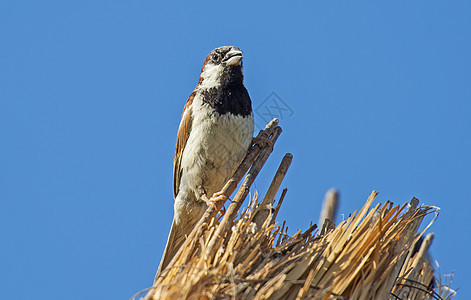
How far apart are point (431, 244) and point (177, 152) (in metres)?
2.66

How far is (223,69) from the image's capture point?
6.09m

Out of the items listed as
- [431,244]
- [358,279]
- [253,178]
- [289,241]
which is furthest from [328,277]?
[431,244]

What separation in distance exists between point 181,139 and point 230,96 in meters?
0.70

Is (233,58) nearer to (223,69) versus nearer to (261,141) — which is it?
(223,69)

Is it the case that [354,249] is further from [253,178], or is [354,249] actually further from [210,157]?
[210,157]

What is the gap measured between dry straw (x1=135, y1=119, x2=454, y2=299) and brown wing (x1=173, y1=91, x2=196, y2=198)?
1794 millimetres

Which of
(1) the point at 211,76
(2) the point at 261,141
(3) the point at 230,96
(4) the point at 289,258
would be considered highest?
(1) the point at 211,76

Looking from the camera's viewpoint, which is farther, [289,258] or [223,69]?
[223,69]

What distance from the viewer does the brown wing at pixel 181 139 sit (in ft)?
19.9

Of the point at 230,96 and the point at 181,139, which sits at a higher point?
the point at 230,96

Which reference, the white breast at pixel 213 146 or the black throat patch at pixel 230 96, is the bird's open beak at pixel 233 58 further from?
the white breast at pixel 213 146

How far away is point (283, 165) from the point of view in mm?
4773

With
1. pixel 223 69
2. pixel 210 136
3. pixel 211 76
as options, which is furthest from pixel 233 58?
pixel 210 136

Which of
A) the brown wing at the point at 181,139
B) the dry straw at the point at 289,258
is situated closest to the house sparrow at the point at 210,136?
the brown wing at the point at 181,139
